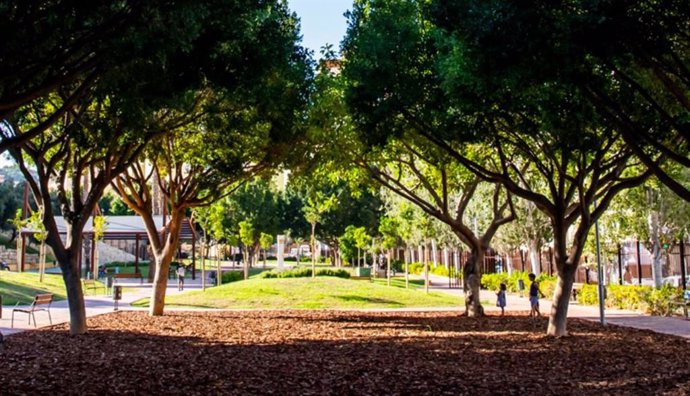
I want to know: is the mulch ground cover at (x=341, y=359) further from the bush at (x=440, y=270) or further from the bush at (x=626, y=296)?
the bush at (x=440, y=270)

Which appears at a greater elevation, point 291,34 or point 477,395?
point 291,34

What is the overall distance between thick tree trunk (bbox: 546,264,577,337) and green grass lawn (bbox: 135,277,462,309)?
34.7 feet

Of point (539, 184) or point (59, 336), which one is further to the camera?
point (539, 184)

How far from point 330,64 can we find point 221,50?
7261 millimetres

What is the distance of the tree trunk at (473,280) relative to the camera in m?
18.9

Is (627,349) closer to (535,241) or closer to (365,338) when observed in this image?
(365,338)

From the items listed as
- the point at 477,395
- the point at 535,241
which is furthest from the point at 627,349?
the point at 535,241

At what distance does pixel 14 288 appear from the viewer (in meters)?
26.9

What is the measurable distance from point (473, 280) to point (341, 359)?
362 inches

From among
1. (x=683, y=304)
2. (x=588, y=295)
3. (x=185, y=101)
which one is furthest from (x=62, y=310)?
(x=683, y=304)

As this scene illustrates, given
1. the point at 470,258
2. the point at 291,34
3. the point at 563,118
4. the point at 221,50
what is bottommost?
the point at 470,258

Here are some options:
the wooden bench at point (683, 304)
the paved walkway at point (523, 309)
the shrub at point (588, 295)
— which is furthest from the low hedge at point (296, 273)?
the wooden bench at point (683, 304)

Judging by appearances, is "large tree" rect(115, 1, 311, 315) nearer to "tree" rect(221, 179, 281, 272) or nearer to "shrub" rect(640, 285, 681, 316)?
"shrub" rect(640, 285, 681, 316)

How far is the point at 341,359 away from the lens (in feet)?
35.7
